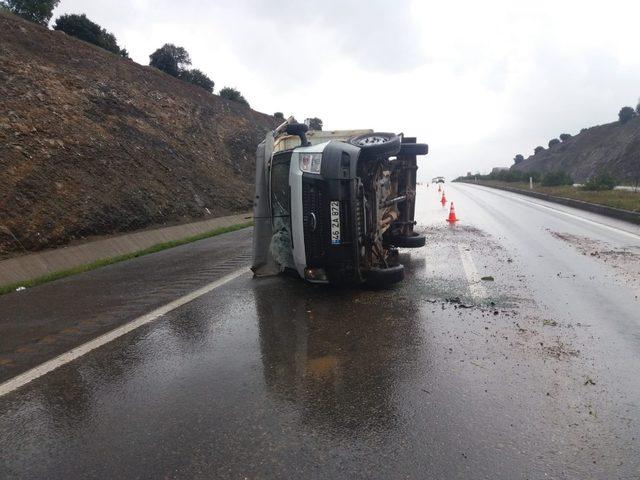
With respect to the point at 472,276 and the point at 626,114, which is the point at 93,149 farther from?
the point at 626,114

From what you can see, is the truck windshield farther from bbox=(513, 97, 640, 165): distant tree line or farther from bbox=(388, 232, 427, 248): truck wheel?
bbox=(513, 97, 640, 165): distant tree line

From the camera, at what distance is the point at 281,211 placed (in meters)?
6.21

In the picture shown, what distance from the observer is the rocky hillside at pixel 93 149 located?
396 inches

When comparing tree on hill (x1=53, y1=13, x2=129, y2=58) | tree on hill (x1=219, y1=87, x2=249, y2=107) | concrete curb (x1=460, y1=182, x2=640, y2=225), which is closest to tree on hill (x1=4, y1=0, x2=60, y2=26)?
tree on hill (x1=53, y1=13, x2=129, y2=58)

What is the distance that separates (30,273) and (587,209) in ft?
61.9

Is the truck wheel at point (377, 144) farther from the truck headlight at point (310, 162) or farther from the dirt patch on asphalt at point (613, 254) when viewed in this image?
the dirt patch on asphalt at point (613, 254)

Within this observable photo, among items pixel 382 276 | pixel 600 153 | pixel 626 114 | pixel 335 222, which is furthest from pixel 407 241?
pixel 626 114

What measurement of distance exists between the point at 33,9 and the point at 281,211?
20.8m

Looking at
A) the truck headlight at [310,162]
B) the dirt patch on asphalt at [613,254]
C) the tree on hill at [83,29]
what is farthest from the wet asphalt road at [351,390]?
the tree on hill at [83,29]

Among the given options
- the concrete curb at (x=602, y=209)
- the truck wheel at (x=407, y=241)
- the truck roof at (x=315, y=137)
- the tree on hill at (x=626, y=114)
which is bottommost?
the concrete curb at (x=602, y=209)

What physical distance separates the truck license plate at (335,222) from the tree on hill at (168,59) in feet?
83.7

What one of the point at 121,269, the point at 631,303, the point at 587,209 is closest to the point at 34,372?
the point at 121,269

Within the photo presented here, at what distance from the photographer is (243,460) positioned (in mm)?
2588

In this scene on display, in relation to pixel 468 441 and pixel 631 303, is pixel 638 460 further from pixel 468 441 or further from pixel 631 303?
pixel 631 303
